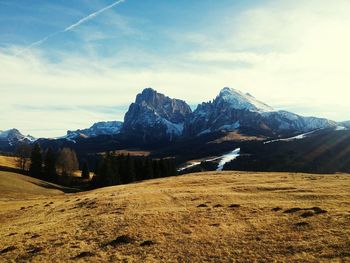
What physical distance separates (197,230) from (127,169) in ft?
326

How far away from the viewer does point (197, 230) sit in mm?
33750

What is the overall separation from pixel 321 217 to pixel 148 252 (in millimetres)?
17087

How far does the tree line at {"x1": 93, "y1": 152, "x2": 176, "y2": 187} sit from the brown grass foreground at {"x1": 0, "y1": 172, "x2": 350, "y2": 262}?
2645 inches

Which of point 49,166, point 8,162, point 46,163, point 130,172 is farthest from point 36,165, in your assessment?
point 130,172

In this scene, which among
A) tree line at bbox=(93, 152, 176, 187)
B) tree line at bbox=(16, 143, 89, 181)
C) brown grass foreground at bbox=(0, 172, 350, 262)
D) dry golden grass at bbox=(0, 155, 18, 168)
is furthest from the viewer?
dry golden grass at bbox=(0, 155, 18, 168)

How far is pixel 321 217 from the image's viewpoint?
33719mm

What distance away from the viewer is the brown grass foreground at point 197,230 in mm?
26875

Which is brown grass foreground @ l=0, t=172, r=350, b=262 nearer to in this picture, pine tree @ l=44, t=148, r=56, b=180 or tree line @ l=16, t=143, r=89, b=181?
pine tree @ l=44, t=148, r=56, b=180

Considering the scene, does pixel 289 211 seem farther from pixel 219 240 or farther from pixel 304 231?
pixel 219 240

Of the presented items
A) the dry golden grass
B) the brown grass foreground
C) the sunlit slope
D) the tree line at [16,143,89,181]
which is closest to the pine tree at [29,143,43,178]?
the tree line at [16,143,89,181]

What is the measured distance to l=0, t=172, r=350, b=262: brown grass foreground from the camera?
26.9 meters

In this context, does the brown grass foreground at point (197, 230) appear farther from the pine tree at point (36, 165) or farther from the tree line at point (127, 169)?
the pine tree at point (36, 165)

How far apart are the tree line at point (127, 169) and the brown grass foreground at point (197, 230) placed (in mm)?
67180

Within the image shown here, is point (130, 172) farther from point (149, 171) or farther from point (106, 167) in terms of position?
point (106, 167)
